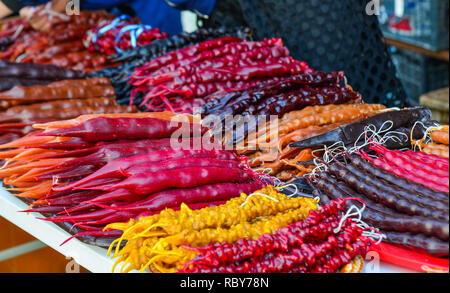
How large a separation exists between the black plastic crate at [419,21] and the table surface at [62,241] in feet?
14.6

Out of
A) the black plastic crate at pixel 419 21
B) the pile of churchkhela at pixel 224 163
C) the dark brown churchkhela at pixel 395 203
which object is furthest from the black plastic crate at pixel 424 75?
the dark brown churchkhela at pixel 395 203

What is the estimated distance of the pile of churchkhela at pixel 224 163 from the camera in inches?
48.6

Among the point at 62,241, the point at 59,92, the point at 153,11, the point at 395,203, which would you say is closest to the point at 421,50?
the point at 153,11

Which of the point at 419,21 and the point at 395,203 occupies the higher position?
the point at 419,21

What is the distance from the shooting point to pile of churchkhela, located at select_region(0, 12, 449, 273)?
1.23m

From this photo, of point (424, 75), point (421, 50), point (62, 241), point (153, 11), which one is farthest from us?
point (424, 75)

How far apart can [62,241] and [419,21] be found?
516cm

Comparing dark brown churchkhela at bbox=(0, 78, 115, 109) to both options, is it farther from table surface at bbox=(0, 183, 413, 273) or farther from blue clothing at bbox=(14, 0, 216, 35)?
blue clothing at bbox=(14, 0, 216, 35)

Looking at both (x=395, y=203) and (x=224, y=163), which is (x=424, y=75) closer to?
(x=224, y=163)

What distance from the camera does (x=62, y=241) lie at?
1.51 meters

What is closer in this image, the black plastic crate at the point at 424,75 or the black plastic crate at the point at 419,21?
the black plastic crate at the point at 419,21

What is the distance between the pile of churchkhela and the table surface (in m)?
0.03

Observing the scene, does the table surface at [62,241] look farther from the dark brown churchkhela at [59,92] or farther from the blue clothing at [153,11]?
the blue clothing at [153,11]
